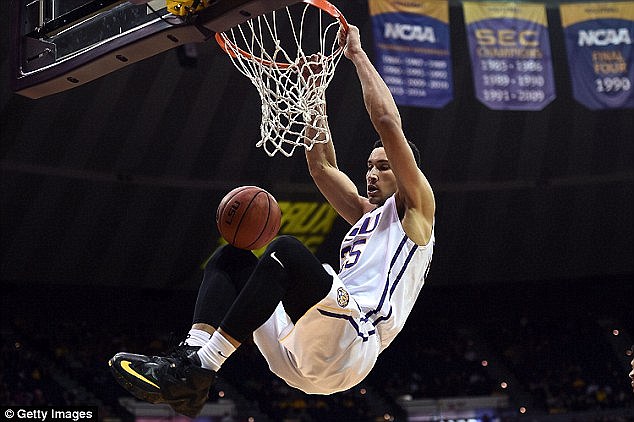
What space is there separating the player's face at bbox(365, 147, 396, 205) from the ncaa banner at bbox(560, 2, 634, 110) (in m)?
9.43

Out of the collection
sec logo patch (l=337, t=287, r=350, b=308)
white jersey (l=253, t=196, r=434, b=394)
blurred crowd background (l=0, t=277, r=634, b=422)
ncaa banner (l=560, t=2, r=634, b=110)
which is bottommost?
blurred crowd background (l=0, t=277, r=634, b=422)

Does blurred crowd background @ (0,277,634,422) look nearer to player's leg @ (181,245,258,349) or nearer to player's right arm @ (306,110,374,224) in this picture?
player's right arm @ (306,110,374,224)

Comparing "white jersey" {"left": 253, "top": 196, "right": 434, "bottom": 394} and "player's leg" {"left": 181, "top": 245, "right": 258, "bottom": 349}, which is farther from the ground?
"player's leg" {"left": 181, "top": 245, "right": 258, "bottom": 349}

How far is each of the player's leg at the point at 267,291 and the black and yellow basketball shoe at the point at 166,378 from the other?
0.29 ft

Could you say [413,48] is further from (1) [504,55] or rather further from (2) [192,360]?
(2) [192,360]

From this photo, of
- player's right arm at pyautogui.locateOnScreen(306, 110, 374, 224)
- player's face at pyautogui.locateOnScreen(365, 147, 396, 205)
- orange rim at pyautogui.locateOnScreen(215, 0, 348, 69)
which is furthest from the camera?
player's right arm at pyautogui.locateOnScreen(306, 110, 374, 224)

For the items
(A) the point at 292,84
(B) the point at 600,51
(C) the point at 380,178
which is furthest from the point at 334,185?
(B) the point at 600,51

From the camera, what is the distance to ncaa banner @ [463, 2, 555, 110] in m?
13.4

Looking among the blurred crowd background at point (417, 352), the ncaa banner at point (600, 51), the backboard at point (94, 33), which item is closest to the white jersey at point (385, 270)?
the backboard at point (94, 33)

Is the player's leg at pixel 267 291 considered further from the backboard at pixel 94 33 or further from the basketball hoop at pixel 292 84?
the backboard at pixel 94 33

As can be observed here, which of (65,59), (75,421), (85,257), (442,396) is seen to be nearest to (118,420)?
(85,257)

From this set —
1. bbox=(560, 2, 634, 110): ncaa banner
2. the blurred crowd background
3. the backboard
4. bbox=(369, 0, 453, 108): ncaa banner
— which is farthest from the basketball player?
the blurred crowd background

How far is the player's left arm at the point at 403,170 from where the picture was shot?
464 cm

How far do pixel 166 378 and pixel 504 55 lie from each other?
10529 mm
